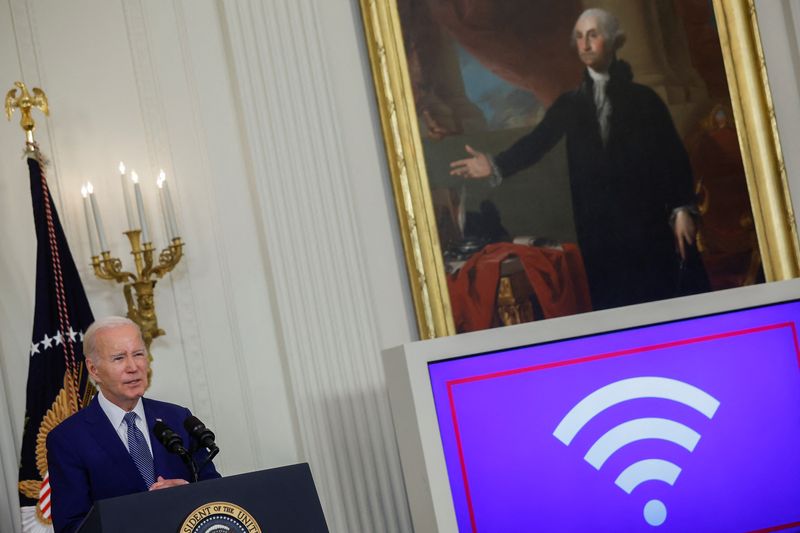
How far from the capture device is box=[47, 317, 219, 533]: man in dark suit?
12.6ft

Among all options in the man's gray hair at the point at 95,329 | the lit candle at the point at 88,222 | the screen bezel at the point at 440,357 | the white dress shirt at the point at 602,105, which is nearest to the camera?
the man's gray hair at the point at 95,329

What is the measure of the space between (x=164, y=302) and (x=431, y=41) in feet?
6.18

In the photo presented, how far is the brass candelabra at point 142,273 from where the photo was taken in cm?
480

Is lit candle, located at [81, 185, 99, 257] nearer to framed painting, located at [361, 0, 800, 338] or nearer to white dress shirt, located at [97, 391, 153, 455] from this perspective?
A: white dress shirt, located at [97, 391, 153, 455]

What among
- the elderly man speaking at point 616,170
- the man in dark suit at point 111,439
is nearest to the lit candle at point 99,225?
the man in dark suit at point 111,439

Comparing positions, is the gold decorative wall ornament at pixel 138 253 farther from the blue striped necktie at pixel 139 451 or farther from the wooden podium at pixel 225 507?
the wooden podium at pixel 225 507


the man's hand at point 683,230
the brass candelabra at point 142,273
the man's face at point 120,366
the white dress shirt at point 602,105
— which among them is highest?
the white dress shirt at point 602,105

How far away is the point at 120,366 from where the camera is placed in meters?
4.05

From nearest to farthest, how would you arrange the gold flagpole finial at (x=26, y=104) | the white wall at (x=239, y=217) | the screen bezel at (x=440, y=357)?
the screen bezel at (x=440, y=357) < the gold flagpole finial at (x=26, y=104) < the white wall at (x=239, y=217)

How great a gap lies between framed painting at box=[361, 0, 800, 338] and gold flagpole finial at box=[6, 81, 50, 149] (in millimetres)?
1612

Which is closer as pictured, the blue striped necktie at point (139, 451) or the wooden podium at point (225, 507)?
the wooden podium at point (225, 507)

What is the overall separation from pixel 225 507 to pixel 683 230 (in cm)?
325

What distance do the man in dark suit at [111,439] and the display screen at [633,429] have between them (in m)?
1.13

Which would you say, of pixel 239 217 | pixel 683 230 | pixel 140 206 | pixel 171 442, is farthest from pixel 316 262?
pixel 683 230
